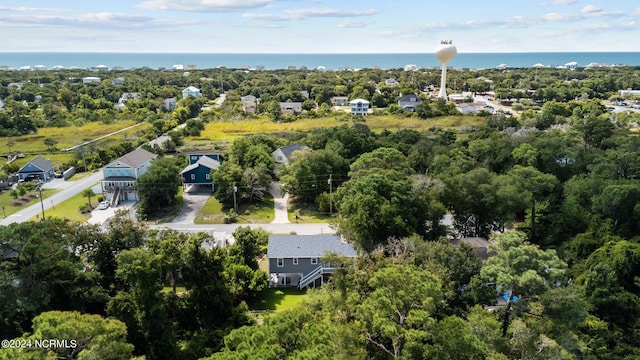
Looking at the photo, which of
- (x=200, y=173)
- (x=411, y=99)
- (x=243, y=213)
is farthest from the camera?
(x=411, y=99)

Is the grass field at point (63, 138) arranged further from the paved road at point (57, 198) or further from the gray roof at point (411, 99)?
the gray roof at point (411, 99)

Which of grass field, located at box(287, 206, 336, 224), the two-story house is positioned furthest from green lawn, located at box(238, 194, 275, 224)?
the two-story house

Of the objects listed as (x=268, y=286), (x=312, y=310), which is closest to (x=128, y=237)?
(x=268, y=286)

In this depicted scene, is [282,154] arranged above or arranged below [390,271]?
above

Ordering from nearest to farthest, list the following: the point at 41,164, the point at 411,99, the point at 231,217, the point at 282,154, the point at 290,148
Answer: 1. the point at 231,217
2. the point at 41,164
3. the point at 282,154
4. the point at 290,148
5. the point at 411,99

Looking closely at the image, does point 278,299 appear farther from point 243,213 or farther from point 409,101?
point 409,101

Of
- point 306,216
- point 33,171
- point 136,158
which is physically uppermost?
point 136,158

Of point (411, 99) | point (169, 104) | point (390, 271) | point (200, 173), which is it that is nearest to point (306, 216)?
point (200, 173)
